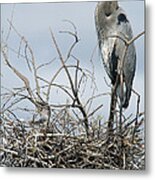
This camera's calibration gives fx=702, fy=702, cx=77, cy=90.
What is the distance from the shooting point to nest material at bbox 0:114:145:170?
2.77 meters

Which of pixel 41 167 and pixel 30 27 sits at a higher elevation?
pixel 30 27

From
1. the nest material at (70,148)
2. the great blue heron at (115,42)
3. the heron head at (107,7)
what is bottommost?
the nest material at (70,148)

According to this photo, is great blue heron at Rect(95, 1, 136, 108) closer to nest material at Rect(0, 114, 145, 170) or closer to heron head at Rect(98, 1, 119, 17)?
heron head at Rect(98, 1, 119, 17)

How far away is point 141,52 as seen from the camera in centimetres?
275

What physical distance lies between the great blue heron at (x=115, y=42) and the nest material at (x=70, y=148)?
0.15 meters

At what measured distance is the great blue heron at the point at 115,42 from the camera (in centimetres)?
278

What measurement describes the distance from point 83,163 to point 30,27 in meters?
0.59

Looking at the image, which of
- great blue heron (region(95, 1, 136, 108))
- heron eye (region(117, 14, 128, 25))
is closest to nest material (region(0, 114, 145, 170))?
great blue heron (region(95, 1, 136, 108))

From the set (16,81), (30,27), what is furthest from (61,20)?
(16,81)

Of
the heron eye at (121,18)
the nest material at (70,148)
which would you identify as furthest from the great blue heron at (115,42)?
the nest material at (70,148)

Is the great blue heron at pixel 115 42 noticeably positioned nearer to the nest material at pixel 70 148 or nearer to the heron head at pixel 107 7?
the heron head at pixel 107 7

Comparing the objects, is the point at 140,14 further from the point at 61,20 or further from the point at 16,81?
the point at 16,81

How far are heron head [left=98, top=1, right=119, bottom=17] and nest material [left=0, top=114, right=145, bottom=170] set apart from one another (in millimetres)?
454

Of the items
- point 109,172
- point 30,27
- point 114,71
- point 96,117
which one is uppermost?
point 30,27
